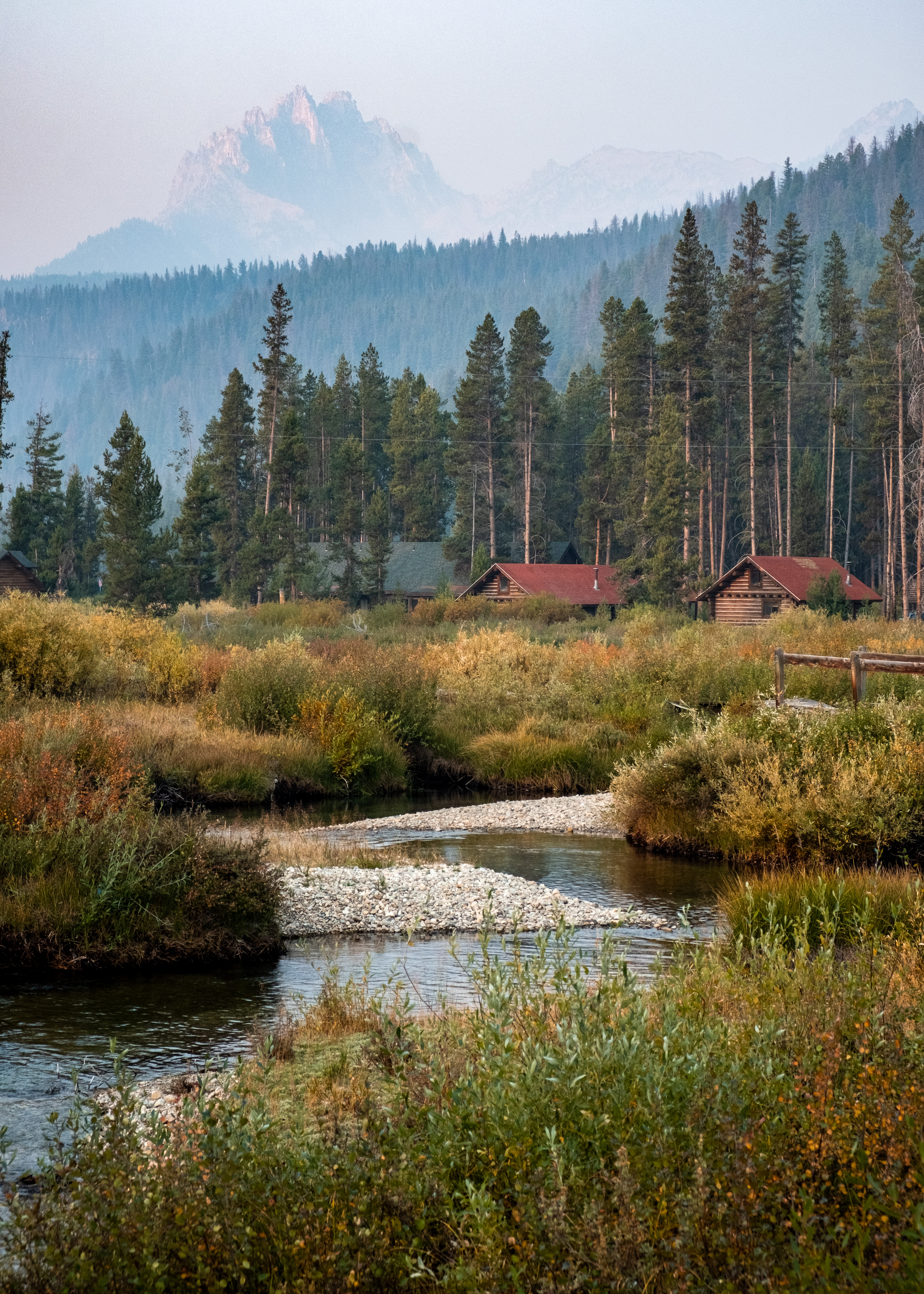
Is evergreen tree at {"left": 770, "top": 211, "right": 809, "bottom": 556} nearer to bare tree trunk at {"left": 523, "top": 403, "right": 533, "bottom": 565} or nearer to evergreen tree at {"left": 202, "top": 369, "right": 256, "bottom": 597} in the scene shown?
bare tree trunk at {"left": 523, "top": 403, "right": 533, "bottom": 565}

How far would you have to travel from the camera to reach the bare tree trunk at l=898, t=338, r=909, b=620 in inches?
2100

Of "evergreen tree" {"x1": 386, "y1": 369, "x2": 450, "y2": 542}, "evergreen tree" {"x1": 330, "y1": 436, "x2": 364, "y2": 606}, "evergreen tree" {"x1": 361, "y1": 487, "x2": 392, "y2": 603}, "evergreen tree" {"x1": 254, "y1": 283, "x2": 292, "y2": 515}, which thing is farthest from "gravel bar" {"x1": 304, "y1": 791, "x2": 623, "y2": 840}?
"evergreen tree" {"x1": 386, "y1": 369, "x2": 450, "y2": 542}

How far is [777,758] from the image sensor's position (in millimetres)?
14445

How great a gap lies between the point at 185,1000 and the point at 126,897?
1353mm

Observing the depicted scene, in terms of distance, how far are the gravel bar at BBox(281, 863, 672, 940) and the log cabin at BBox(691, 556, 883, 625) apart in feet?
134

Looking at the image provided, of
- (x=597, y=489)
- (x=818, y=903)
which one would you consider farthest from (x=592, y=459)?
(x=818, y=903)

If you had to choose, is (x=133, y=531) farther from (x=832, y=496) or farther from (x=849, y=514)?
(x=849, y=514)

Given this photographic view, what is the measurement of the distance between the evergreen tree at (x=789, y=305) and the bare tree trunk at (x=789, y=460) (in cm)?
7

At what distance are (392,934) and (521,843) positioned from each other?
16.8 feet

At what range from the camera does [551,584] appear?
6203 centimetres

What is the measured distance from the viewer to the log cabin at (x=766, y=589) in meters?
53.5

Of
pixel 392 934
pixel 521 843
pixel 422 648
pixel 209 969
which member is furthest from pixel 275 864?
pixel 422 648

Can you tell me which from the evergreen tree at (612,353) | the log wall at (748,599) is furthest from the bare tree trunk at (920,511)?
the evergreen tree at (612,353)

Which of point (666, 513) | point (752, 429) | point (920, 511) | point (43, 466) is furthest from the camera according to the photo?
point (43, 466)
